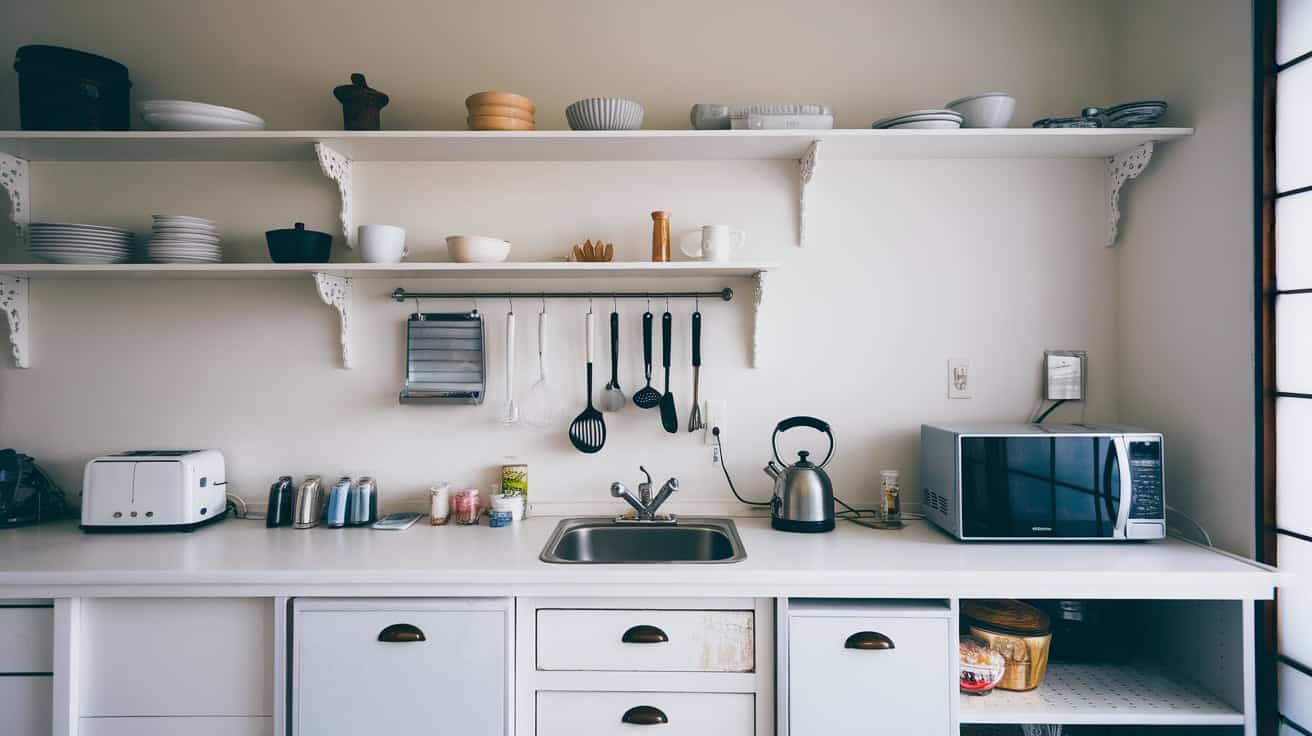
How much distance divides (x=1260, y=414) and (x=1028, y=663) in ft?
2.79

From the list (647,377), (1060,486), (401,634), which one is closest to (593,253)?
(647,377)

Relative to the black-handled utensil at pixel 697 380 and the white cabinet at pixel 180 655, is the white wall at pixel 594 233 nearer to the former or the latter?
the black-handled utensil at pixel 697 380

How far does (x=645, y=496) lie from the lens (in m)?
2.11

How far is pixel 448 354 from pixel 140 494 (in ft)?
3.11

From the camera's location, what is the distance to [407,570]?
1.59 meters

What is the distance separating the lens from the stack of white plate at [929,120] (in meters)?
1.95

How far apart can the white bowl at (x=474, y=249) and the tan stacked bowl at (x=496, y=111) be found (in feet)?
1.11

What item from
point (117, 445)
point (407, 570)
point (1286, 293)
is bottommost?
point (407, 570)

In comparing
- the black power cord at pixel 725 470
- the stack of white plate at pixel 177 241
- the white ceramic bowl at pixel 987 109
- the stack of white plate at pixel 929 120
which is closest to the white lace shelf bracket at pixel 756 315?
the black power cord at pixel 725 470

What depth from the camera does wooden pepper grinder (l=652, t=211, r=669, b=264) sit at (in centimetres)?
202

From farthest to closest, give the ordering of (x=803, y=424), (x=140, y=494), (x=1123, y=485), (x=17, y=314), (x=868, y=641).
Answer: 1. (x=17, y=314)
2. (x=803, y=424)
3. (x=140, y=494)
4. (x=1123, y=485)
5. (x=868, y=641)

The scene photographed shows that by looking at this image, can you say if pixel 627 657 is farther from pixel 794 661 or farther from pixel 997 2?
pixel 997 2

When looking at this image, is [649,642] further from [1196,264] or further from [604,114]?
[1196,264]

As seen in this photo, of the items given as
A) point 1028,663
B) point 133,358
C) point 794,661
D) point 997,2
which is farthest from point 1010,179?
point 133,358
